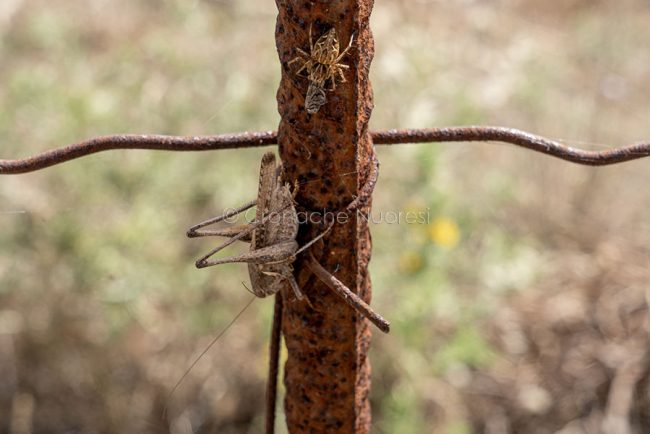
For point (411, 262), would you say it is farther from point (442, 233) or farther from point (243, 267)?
point (243, 267)

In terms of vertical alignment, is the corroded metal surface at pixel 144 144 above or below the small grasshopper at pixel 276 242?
above

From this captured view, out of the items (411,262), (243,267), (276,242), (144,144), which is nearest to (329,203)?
(276,242)

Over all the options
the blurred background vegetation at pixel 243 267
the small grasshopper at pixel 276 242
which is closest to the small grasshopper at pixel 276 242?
the small grasshopper at pixel 276 242

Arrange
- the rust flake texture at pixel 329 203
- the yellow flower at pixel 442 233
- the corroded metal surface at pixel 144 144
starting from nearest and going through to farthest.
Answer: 1. the rust flake texture at pixel 329 203
2. the corroded metal surface at pixel 144 144
3. the yellow flower at pixel 442 233

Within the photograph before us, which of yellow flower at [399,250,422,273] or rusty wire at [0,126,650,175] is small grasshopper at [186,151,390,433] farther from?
yellow flower at [399,250,422,273]

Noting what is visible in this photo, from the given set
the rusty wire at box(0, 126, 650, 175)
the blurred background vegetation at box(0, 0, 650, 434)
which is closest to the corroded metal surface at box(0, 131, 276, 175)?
the rusty wire at box(0, 126, 650, 175)

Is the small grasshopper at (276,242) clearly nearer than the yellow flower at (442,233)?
Yes

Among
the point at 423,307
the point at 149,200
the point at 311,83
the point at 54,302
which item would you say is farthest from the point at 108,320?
the point at 311,83

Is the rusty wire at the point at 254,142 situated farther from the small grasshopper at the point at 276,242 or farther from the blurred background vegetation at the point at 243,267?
the blurred background vegetation at the point at 243,267
